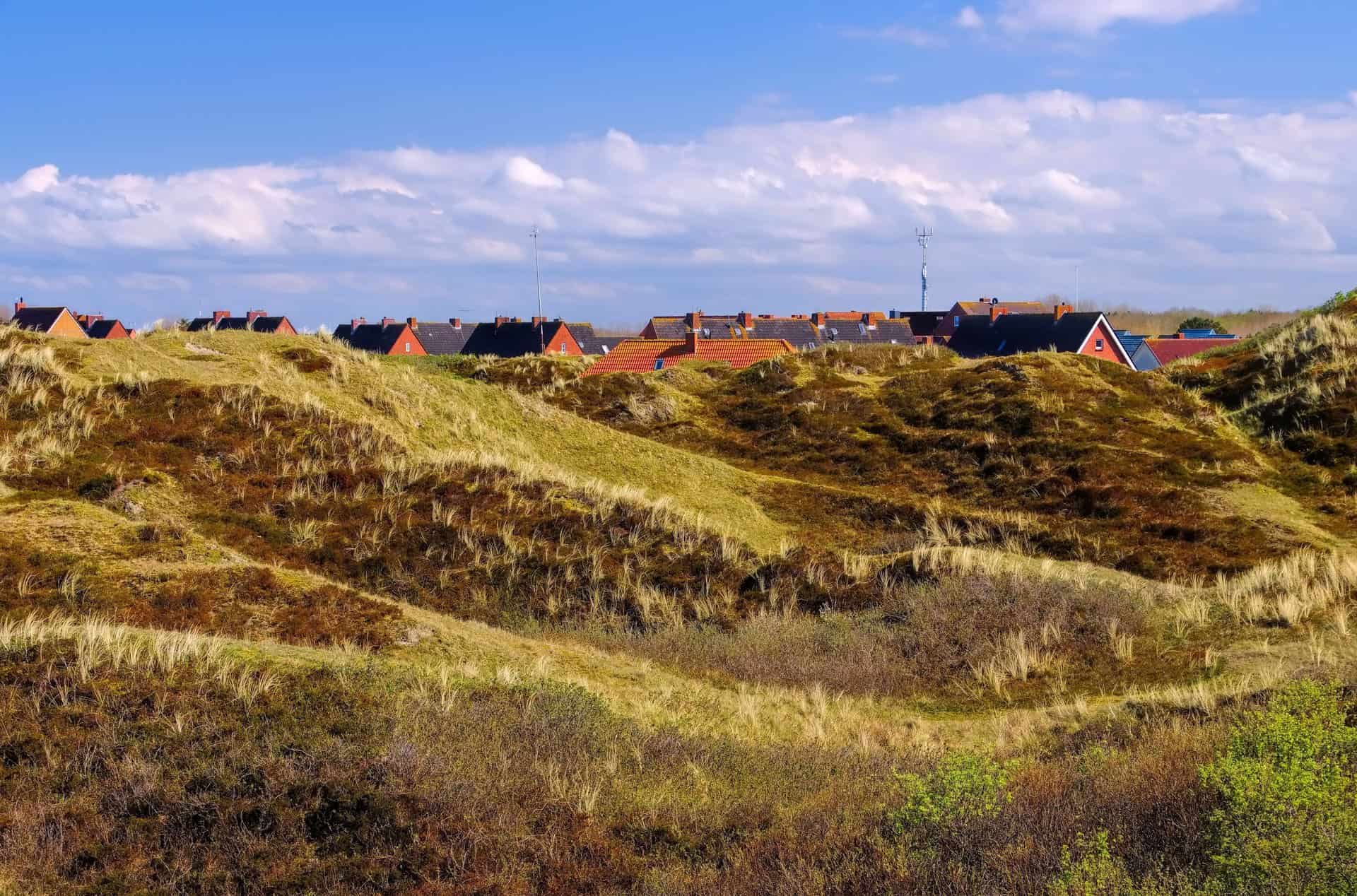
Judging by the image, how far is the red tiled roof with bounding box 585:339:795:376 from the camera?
52.8 m

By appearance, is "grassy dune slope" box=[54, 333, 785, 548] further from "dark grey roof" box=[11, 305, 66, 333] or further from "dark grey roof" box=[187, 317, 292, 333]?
"dark grey roof" box=[187, 317, 292, 333]

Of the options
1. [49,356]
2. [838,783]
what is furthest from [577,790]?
[49,356]

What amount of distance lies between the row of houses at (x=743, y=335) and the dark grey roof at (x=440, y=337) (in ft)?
0.34

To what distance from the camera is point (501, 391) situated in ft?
99.7

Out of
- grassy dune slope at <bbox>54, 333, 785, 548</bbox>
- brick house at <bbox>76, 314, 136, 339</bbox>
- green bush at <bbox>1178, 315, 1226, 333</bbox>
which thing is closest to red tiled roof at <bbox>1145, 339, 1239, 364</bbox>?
green bush at <bbox>1178, 315, 1226, 333</bbox>

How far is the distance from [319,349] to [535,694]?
66.4 feet

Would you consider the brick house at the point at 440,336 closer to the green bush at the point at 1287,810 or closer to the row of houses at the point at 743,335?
the row of houses at the point at 743,335

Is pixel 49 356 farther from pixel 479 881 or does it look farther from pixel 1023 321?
pixel 1023 321

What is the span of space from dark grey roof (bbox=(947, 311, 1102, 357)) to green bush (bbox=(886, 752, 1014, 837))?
199ft

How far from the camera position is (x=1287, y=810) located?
22.6 feet

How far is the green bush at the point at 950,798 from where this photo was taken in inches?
→ 304

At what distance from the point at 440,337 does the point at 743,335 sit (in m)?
39.3

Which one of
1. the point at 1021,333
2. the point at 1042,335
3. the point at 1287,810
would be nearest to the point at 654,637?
the point at 1287,810

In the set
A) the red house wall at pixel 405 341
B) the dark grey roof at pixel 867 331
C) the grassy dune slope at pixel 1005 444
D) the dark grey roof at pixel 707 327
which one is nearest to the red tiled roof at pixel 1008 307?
the dark grey roof at pixel 867 331
